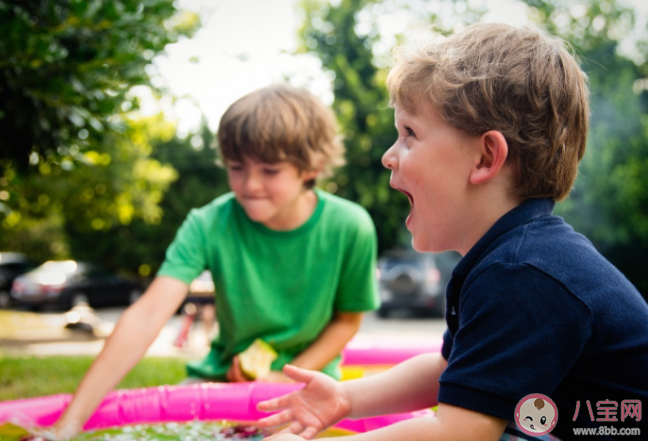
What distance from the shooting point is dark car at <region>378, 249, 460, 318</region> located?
12828 mm

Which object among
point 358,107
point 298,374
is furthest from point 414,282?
point 298,374

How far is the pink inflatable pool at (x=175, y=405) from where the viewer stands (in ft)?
6.72

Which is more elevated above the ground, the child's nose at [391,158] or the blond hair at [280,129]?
the blond hair at [280,129]

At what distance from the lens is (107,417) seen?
2.05 m

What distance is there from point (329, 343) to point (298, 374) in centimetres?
102

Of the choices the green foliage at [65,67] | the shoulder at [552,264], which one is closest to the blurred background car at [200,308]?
the green foliage at [65,67]

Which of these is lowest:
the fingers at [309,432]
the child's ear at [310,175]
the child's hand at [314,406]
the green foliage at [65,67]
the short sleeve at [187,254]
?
the fingers at [309,432]

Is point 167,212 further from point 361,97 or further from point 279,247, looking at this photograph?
point 279,247

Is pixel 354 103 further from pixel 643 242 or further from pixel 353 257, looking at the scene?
pixel 353 257

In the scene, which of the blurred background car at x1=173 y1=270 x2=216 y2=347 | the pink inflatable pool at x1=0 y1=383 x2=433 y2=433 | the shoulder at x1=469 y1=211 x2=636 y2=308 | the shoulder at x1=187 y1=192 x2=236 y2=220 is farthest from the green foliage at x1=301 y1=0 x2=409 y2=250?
the shoulder at x1=469 y1=211 x2=636 y2=308

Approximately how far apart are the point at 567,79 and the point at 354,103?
48.0 ft

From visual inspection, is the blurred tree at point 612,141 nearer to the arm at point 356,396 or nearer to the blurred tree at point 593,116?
the blurred tree at point 593,116

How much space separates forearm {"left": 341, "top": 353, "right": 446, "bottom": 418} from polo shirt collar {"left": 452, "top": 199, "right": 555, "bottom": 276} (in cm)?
40

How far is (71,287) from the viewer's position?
16188 mm
